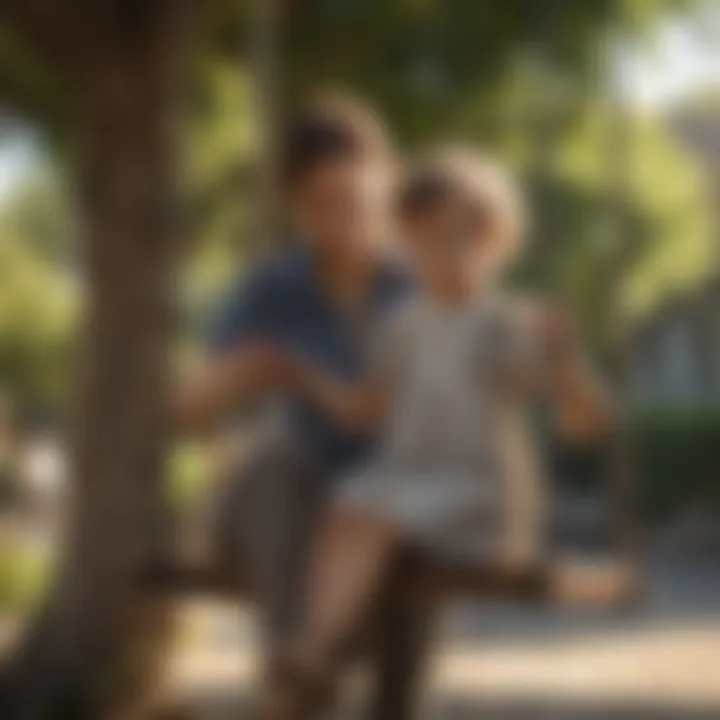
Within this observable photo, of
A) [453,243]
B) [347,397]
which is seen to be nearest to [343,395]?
[347,397]

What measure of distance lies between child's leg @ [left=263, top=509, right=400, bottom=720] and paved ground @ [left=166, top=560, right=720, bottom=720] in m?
0.02

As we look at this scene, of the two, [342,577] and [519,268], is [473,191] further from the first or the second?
[342,577]

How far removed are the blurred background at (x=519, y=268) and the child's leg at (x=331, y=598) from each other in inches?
1.1

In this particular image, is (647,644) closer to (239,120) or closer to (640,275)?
(640,275)

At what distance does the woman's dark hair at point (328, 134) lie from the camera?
72cm

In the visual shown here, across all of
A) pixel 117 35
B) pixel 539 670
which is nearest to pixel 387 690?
pixel 539 670

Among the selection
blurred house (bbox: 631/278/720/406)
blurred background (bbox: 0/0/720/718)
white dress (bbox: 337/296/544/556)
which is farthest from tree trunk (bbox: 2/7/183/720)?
blurred house (bbox: 631/278/720/406)

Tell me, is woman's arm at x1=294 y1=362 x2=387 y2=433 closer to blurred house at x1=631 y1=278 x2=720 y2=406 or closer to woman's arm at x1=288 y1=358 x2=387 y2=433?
woman's arm at x1=288 y1=358 x2=387 y2=433

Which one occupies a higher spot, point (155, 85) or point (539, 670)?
point (155, 85)

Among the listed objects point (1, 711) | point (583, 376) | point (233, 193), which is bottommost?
point (1, 711)

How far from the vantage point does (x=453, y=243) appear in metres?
0.70

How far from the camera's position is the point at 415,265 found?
27.7 inches

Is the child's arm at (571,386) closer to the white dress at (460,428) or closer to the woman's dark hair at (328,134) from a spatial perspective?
the white dress at (460,428)

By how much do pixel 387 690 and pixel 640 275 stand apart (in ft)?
0.87
